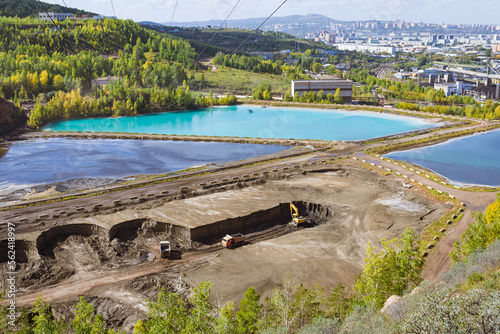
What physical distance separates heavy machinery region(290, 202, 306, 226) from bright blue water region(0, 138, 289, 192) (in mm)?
11608

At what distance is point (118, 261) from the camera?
17.3 m

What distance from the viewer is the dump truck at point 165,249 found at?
17469 millimetres

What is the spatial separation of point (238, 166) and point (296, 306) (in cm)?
1968

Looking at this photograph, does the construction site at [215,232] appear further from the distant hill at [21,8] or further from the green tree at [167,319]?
the distant hill at [21,8]

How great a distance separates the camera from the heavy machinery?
2125 centimetres

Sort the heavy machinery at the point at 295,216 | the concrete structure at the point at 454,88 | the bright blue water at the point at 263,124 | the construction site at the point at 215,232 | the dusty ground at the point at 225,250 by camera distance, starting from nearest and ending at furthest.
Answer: the dusty ground at the point at 225,250 < the construction site at the point at 215,232 < the heavy machinery at the point at 295,216 < the bright blue water at the point at 263,124 < the concrete structure at the point at 454,88

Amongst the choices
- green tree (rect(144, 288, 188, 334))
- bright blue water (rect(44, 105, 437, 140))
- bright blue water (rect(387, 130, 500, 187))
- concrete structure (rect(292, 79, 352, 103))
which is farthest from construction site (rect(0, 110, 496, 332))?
concrete structure (rect(292, 79, 352, 103))

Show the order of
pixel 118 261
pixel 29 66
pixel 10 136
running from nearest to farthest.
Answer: pixel 118 261 < pixel 10 136 < pixel 29 66

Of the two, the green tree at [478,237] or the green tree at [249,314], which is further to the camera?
the green tree at [478,237]

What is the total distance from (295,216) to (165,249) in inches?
295

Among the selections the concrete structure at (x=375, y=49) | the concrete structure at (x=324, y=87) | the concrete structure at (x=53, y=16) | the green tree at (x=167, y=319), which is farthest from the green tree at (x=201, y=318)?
the concrete structure at (x=375, y=49)

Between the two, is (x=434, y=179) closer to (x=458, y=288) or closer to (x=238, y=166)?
(x=238, y=166)

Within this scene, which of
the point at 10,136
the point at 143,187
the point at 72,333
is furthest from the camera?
the point at 10,136

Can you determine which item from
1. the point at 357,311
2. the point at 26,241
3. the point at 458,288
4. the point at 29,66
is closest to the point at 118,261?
the point at 26,241
